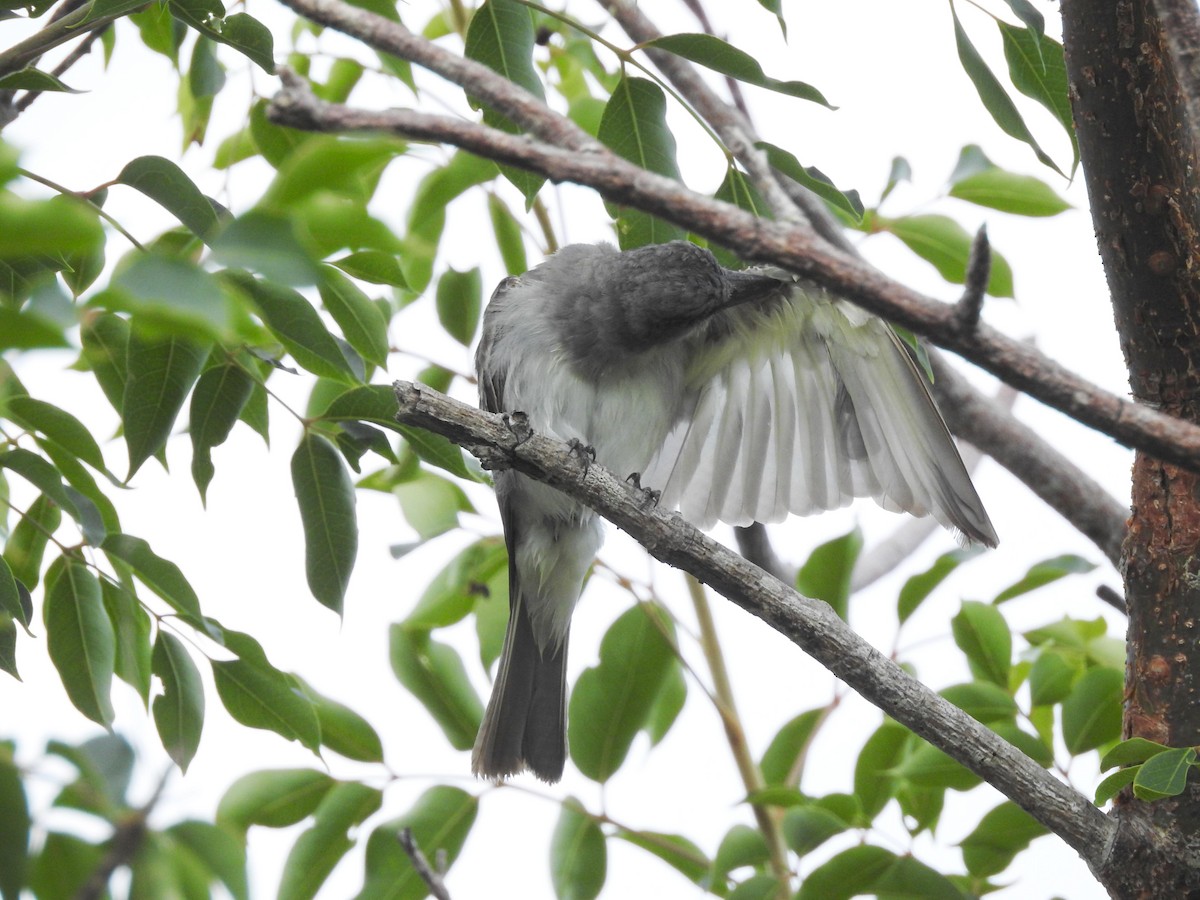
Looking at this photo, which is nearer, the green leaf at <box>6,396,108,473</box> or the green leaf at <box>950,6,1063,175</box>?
the green leaf at <box>6,396,108,473</box>

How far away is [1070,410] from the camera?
1.21 m

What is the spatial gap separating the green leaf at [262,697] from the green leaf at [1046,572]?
5.47 ft

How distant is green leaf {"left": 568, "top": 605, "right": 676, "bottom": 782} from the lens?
2.60 meters

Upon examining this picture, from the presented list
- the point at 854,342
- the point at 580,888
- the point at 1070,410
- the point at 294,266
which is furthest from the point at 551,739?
the point at 294,266

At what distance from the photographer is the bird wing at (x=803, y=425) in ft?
9.96

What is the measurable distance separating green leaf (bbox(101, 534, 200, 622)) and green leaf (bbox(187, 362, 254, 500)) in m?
0.19

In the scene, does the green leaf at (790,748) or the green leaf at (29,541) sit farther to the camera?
the green leaf at (790,748)

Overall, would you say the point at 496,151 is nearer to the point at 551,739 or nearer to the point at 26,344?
the point at 26,344

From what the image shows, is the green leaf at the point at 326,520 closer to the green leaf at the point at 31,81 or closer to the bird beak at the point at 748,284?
the green leaf at the point at 31,81

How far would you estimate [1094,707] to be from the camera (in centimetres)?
237

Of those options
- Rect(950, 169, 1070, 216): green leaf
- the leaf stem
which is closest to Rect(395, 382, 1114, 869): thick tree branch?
the leaf stem

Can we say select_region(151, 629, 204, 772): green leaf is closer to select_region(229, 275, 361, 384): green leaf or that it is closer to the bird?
select_region(229, 275, 361, 384): green leaf

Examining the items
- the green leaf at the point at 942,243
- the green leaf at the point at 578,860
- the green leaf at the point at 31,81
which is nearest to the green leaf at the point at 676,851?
the green leaf at the point at 578,860

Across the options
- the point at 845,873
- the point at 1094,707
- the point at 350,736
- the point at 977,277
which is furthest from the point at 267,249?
the point at 1094,707
